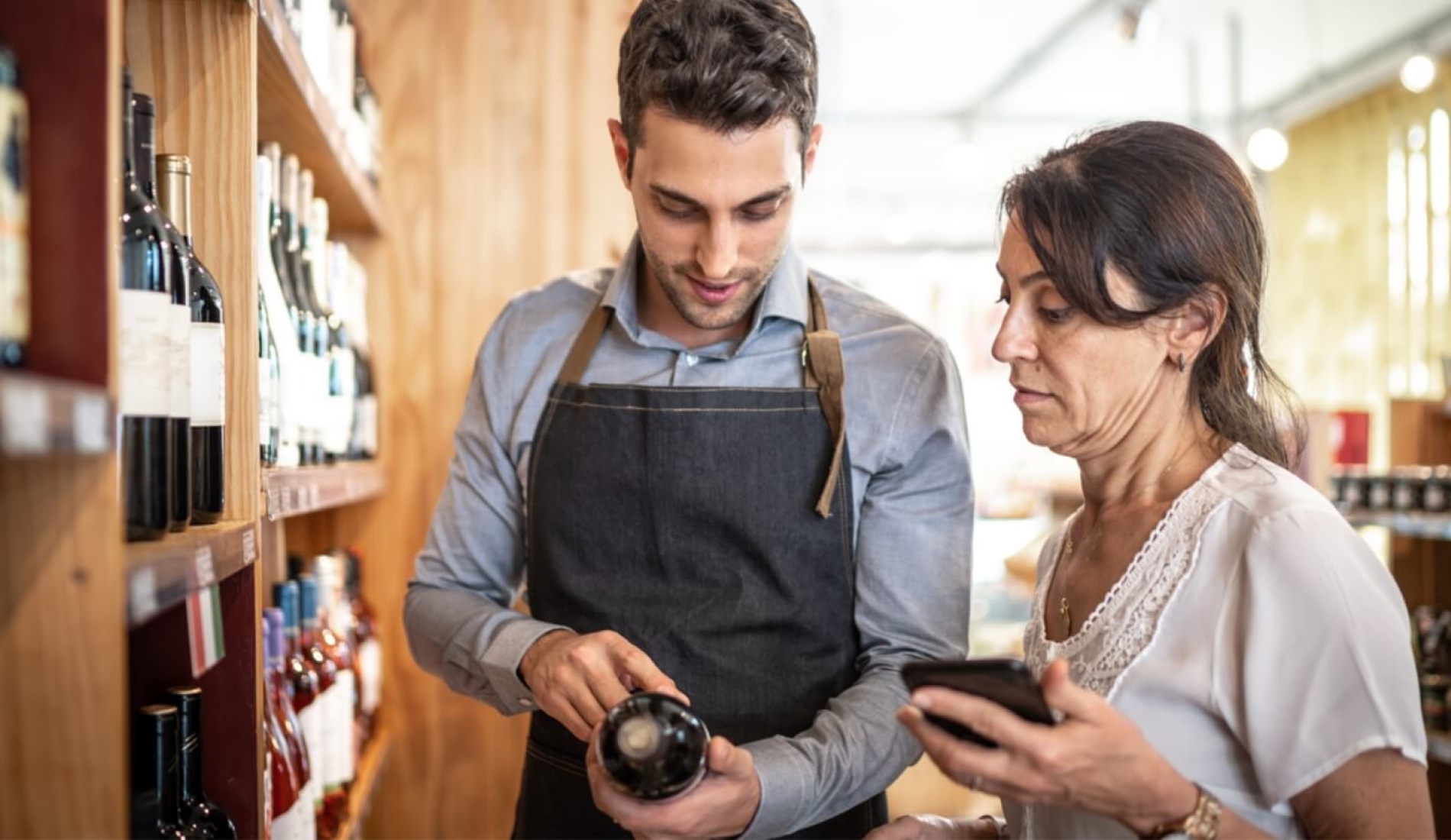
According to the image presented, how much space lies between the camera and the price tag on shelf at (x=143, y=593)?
0.90 m

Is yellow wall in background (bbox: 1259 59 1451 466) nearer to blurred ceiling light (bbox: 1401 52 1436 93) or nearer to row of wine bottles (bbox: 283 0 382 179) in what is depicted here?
blurred ceiling light (bbox: 1401 52 1436 93)

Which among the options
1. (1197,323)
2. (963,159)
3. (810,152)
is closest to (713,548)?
(810,152)

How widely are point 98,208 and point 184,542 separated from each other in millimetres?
345

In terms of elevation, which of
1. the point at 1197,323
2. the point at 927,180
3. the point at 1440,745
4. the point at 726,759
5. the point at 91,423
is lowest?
the point at 1440,745

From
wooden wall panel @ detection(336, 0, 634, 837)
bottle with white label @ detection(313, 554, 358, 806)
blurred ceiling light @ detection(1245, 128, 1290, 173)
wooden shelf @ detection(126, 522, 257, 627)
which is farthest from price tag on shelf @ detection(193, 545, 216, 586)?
blurred ceiling light @ detection(1245, 128, 1290, 173)

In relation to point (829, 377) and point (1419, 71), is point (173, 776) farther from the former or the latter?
point (1419, 71)

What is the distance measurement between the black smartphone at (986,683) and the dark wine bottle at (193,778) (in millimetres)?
704

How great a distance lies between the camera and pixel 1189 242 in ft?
4.85

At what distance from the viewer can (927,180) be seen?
13.3 metres

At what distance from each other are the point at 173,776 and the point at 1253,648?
42.9 inches

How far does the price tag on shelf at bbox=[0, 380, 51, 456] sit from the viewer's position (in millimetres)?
705

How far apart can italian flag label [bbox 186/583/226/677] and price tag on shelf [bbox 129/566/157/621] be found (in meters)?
0.15

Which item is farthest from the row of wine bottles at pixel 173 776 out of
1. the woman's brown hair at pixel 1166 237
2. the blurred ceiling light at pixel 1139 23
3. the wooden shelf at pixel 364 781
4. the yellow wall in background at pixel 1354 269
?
the yellow wall in background at pixel 1354 269

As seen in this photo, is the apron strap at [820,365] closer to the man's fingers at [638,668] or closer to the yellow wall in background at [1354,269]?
the man's fingers at [638,668]
